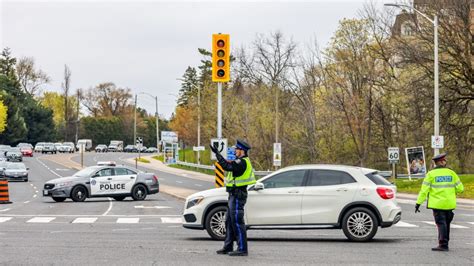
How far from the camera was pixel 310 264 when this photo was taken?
492 inches

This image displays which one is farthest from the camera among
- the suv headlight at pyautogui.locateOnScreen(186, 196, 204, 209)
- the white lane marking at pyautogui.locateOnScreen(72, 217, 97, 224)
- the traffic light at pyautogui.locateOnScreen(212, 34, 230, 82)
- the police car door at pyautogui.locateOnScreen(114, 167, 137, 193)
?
the police car door at pyautogui.locateOnScreen(114, 167, 137, 193)

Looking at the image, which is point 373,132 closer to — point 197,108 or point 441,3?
point 441,3

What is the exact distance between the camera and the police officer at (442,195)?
1433 cm

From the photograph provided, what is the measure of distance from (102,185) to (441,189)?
2112 centimetres

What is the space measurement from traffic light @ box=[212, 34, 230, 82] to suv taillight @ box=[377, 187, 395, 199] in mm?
7846

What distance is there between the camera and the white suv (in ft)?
52.0

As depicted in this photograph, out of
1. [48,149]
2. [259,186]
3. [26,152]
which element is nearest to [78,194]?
[259,186]

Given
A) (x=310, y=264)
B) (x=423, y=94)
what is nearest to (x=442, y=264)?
(x=310, y=264)

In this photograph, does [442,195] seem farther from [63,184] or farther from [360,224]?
[63,184]

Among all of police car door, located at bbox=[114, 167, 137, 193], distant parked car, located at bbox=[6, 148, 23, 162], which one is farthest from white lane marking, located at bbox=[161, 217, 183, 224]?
distant parked car, located at bbox=[6, 148, 23, 162]

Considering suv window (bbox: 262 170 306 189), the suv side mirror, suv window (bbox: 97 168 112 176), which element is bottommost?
suv window (bbox: 97 168 112 176)

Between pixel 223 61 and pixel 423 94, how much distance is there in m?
22.2

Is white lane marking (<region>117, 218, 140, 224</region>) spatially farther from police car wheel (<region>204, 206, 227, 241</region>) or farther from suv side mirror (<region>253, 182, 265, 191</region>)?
suv side mirror (<region>253, 182, 265, 191</region>)

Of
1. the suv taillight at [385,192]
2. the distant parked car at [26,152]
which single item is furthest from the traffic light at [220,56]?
the distant parked car at [26,152]
